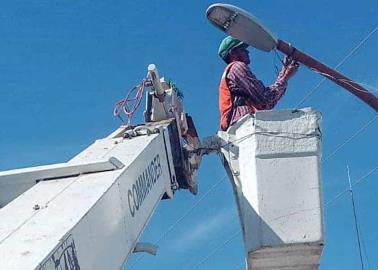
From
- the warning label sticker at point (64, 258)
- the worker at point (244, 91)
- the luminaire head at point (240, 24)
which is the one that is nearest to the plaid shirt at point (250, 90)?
the worker at point (244, 91)

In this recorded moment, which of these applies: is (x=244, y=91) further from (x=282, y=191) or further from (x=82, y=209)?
(x=82, y=209)

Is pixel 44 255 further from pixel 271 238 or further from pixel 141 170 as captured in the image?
pixel 271 238

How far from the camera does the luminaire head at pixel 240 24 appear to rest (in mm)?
5586

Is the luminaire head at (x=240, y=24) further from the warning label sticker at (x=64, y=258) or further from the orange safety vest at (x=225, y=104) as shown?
the warning label sticker at (x=64, y=258)

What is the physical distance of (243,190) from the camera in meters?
5.11

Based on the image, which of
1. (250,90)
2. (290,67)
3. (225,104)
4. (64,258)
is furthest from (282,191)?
(64,258)

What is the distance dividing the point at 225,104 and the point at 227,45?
25.4 inches

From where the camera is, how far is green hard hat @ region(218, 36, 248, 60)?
631 cm

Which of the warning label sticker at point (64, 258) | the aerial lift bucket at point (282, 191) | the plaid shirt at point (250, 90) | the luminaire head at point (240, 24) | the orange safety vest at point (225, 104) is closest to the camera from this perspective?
the warning label sticker at point (64, 258)

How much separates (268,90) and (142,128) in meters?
1.23

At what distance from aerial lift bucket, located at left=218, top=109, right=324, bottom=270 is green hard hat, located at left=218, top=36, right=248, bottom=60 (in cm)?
136


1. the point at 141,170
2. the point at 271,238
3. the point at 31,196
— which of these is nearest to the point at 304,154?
the point at 271,238

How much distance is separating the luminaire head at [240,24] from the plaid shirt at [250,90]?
32 centimetres

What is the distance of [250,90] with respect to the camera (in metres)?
5.82
